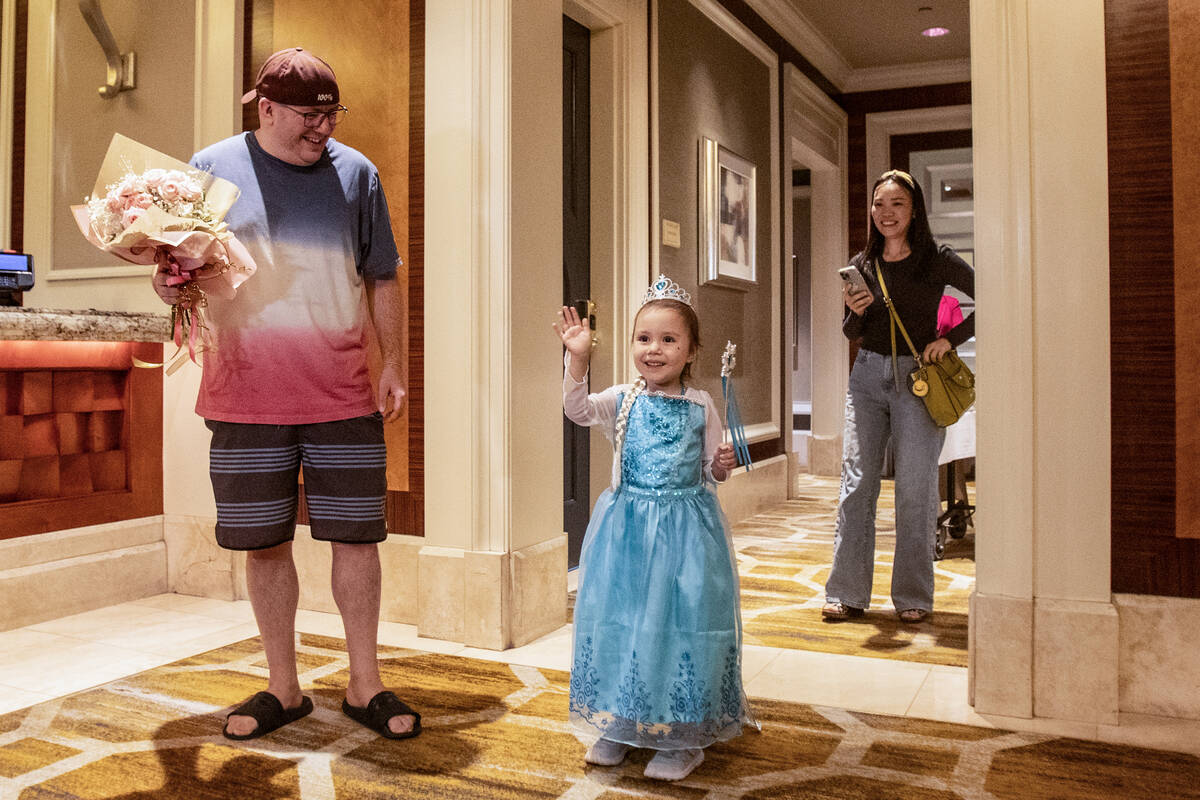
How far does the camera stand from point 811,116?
267 inches

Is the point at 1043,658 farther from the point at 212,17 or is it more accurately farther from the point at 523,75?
the point at 212,17

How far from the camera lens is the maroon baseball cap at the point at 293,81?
2.03m

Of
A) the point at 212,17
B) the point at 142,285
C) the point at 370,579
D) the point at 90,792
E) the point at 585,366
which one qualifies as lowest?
the point at 90,792

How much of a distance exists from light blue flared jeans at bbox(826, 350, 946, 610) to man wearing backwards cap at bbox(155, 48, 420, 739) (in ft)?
5.46

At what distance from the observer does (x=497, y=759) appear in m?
1.96

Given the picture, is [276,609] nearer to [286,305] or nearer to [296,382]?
[296,382]

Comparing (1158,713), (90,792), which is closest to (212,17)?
(90,792)

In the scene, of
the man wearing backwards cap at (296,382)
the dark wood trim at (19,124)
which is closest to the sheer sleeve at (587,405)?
the man wearing backwards cap at (296,382)

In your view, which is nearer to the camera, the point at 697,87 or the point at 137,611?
the point at 137,611

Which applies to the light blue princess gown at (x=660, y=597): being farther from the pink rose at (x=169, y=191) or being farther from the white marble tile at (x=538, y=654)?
the pink rose at (x=169, y=191)

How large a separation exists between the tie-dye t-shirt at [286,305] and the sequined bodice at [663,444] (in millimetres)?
635

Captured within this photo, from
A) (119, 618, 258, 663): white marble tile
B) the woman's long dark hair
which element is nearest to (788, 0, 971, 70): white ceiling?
the woman's long dark hair

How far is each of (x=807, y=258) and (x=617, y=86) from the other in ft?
17.7

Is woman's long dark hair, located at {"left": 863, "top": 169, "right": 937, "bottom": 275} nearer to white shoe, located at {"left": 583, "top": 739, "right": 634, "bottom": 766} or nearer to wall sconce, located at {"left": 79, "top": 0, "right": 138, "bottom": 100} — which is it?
white shoe, located at {"left": 583, "top": 739, "right": 634, "bottom": 766}
